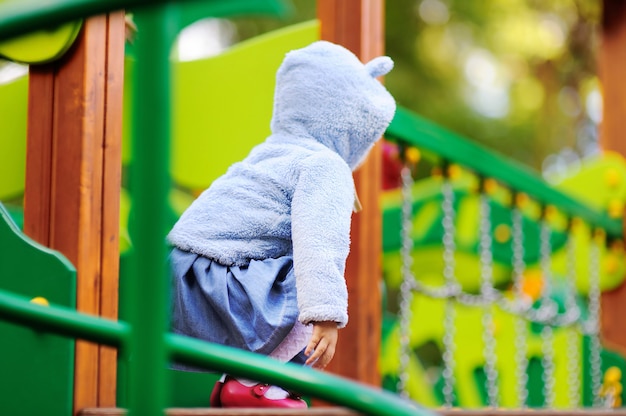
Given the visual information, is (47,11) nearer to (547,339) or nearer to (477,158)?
(477,158)

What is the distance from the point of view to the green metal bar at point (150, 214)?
0.74 metres

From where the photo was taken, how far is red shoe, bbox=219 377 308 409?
1766 millimetres

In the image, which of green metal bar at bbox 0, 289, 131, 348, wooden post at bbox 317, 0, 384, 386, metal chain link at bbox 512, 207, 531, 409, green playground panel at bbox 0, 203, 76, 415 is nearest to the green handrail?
green metal bar at bbox 0, 289, 131, 348

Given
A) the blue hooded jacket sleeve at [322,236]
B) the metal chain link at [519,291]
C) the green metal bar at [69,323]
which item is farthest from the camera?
the metal chain link at [519,291]

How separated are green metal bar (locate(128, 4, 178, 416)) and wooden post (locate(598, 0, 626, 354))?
11.8ft

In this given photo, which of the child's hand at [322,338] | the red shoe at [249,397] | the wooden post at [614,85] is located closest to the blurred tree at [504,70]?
the wooden post at [614,85]

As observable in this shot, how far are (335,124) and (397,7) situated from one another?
30.5ft

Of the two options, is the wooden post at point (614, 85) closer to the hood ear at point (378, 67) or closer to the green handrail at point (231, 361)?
the hood ear at point (378, 67)

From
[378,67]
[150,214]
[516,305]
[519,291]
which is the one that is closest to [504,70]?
[516,305]

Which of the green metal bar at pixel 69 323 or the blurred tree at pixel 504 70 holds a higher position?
the blurred tree at pixel 504 70

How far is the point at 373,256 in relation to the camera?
8.86 feet

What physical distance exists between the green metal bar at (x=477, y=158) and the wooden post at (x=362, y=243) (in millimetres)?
334

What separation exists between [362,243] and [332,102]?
922mm

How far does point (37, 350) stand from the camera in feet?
5.59
